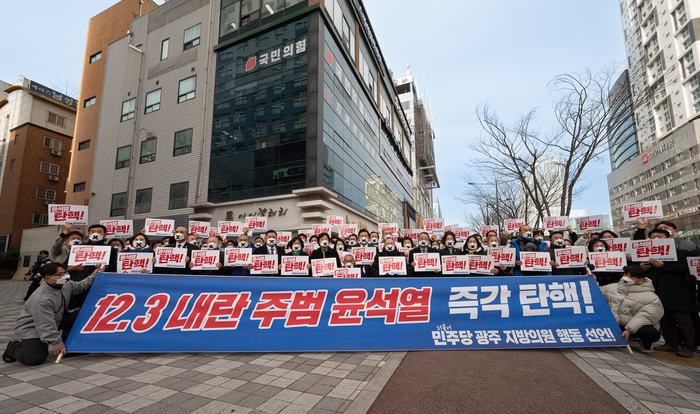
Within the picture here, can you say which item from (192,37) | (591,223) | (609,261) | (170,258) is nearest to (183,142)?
(192,37)

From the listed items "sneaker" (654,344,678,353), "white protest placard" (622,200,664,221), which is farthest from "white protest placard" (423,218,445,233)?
"sneaker" (654,344,678,353)

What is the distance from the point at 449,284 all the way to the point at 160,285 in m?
4.77

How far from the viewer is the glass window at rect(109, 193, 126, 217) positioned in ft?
75.8

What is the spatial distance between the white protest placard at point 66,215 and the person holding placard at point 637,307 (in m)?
11.0

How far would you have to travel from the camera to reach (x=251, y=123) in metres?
20.2

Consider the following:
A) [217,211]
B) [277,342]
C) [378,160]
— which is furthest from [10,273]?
[277,342]

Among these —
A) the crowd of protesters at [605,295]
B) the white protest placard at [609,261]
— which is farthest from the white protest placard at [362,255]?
the white protest placard at [609,261]

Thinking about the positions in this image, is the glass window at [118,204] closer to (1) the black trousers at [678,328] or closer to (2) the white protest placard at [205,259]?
(2) the white protest placard at [205,259]

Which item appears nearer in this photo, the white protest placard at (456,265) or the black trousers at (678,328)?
the black trousers at (678,328)

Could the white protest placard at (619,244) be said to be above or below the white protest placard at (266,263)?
above

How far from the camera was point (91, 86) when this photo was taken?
28.0 m

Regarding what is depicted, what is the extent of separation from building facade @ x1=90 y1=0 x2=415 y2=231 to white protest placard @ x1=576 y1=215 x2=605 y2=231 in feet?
39.4

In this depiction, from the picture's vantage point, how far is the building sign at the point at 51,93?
34.3 metres

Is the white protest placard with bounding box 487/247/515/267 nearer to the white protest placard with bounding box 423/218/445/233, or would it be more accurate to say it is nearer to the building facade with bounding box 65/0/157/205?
the white protest placard with bounding box 423/218/445/233
